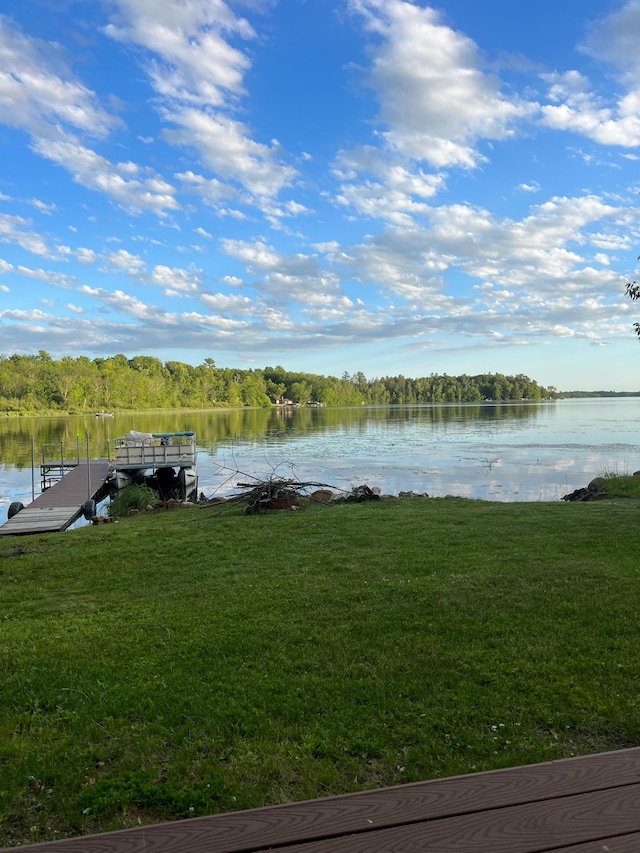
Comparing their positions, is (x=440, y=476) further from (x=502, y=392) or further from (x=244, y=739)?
(x=502, y=392)

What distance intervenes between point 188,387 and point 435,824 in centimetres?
13658

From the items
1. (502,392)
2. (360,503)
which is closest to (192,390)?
(502,392)

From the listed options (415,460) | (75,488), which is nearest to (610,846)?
(75,488)

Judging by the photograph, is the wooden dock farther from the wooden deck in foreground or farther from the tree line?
the tree line

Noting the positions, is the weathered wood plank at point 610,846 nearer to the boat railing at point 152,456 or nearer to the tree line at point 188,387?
the boat railing at point 152,456

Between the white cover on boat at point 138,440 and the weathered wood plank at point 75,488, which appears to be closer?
the weathered wood plank at point 75,488

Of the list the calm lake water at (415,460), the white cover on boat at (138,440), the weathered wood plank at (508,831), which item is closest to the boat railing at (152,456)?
the white cover on boat at (138,440)

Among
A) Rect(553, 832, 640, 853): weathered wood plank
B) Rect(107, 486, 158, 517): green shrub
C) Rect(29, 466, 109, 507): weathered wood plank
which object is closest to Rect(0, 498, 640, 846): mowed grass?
Rect(553, 832, 640, 853): weathered wood plank

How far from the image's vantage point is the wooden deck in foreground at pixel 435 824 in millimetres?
1967

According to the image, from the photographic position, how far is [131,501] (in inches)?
693

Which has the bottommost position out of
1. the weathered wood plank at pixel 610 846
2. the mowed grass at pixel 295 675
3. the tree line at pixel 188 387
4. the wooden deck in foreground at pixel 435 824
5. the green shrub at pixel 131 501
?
the green shrub at pixel 131 501

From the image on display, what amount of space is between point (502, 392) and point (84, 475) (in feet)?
561

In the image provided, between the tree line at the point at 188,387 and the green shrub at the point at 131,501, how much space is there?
80854 mm

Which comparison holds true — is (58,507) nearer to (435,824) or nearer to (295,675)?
(295,675)
